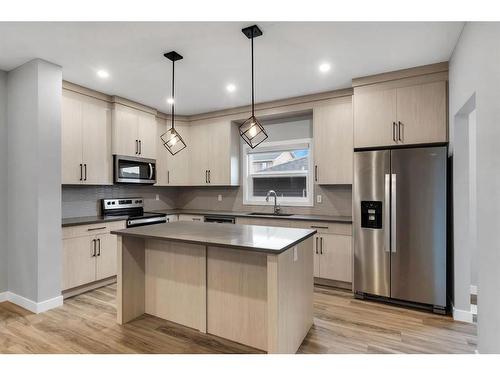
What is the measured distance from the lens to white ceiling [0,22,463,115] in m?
2.34

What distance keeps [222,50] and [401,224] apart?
103 inches

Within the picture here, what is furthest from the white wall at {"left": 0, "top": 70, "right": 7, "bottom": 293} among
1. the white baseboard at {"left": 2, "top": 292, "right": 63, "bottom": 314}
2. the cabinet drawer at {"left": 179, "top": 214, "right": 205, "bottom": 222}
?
the cabinet drawer at {"left": 179, "top": 214, "right": 205, "bottom": 222}

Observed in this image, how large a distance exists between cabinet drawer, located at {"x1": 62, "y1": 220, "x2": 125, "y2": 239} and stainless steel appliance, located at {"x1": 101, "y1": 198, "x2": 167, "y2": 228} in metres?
0.19

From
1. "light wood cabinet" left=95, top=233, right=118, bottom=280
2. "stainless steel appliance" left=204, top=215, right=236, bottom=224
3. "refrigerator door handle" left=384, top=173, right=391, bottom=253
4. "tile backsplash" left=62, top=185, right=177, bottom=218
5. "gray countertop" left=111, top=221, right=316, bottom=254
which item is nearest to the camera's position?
"gray countertop" left=111, top=221, right=316, bottom=254

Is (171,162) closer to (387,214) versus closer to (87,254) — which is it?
(87,254)

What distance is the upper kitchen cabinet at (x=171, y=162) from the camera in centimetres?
494

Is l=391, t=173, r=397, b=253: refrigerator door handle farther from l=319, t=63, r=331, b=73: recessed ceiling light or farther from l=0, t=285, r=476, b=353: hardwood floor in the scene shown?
l=319, t=63, r=331, b=73: recessed ceiling light

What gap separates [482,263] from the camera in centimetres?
186

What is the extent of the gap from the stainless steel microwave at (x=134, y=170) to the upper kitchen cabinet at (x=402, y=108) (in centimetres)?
320

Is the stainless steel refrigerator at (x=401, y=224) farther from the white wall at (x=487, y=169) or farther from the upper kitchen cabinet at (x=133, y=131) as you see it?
the upper kitchen cabinet at (x=133, y=131)

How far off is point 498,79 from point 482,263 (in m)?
1.16

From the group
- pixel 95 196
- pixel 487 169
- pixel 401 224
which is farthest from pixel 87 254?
pixel 487 169

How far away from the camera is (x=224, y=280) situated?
2445 millimetres
